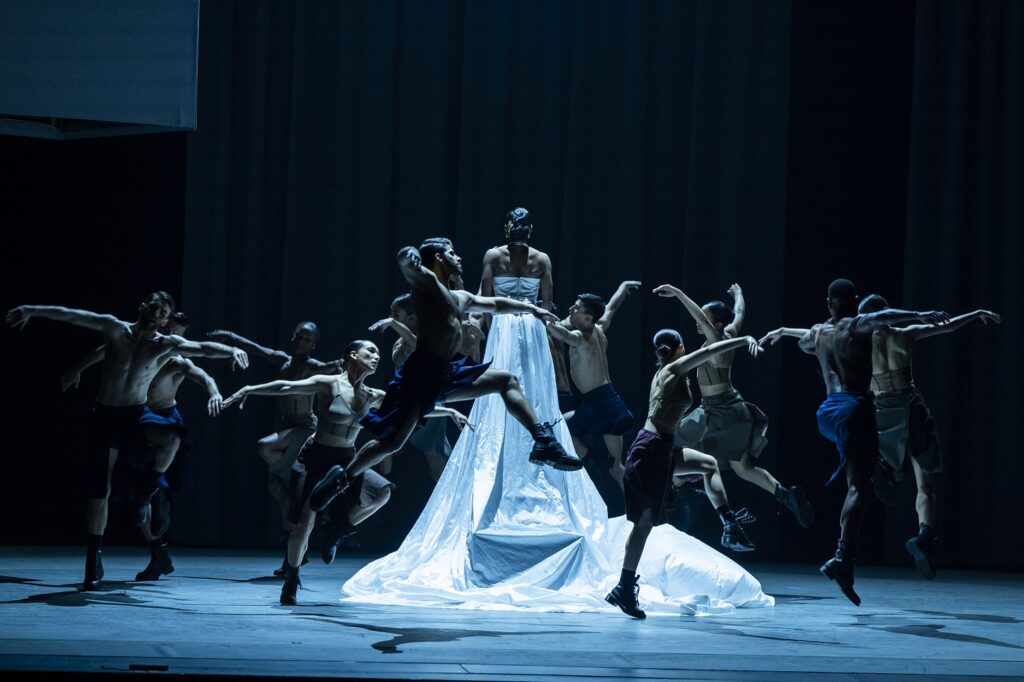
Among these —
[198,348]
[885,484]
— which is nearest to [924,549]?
[885,484]

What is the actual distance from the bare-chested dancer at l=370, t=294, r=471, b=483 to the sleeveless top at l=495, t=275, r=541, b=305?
82 cm

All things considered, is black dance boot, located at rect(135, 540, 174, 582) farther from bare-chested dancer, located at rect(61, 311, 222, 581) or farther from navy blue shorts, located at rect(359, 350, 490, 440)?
navy blue shorts, located at rect(359, 350, 490, 440)

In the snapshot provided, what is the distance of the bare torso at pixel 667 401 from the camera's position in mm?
6004

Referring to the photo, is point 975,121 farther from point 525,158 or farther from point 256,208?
point 256,208

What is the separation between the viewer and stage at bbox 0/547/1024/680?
431 centimetres

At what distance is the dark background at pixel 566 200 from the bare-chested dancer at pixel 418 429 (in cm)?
76

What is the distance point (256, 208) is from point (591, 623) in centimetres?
505

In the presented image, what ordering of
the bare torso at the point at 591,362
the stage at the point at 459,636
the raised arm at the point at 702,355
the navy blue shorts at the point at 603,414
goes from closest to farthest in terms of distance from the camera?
1. the stage at the point at 459,636
2. the raised arm at the point at 702,355
3. the bare torso at the point at 591,362
4. the navy blue shorts at the point at 603,414

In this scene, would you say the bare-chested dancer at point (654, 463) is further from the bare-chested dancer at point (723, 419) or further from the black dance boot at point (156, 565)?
the black dance boot at point (156, 565)

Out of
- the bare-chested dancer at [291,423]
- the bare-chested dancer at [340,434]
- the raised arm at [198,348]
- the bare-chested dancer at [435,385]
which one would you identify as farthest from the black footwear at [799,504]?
the raised arm at [198,348]

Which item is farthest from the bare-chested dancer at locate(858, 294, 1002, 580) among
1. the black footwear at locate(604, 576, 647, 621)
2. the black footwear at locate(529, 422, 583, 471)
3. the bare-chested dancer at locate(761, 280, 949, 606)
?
the black footwear at locate(529, 422, 583, 471)

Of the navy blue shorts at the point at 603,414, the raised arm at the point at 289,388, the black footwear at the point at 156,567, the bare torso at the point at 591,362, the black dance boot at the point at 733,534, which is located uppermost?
the bare torso at the point at 591,362

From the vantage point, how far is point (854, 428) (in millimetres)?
6168

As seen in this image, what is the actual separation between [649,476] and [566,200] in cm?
389
